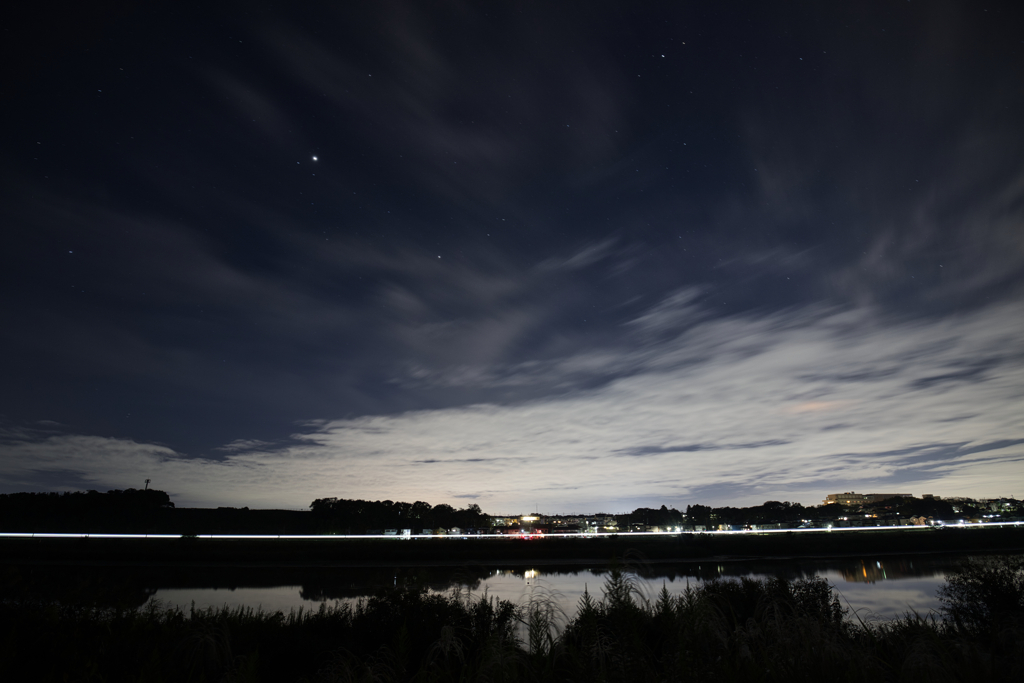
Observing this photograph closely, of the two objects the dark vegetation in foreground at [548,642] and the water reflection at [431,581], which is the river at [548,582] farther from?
the dark vegetation in foreground at [548,642]

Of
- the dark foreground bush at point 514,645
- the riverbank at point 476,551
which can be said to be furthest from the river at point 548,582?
the riverbank at point 476,551

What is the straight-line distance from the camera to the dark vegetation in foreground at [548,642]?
6.17 metres

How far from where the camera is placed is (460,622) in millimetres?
16297

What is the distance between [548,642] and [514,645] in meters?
1.58

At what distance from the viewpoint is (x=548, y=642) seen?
30.5 feet

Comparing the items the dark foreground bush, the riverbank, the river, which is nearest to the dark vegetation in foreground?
the dark foreground bush

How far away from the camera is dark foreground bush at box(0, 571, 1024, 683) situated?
6.07 m

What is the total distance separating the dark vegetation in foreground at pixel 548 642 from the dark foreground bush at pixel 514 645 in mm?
47

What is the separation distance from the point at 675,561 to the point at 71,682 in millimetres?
56870

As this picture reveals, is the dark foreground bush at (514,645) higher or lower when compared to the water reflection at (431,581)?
higher

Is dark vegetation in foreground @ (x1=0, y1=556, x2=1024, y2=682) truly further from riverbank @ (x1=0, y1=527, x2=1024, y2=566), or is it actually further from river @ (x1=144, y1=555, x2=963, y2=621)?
riverbank @ (x1=0, y1=527, x2=1024, y2=566)

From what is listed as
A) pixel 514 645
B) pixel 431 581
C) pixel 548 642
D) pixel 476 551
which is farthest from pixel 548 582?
pixel 514 645

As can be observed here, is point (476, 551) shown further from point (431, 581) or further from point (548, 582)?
point (548, 582)

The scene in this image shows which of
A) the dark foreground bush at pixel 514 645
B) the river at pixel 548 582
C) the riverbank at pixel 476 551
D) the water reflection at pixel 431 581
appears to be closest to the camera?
the dark foreground bush at pixel 514 645
